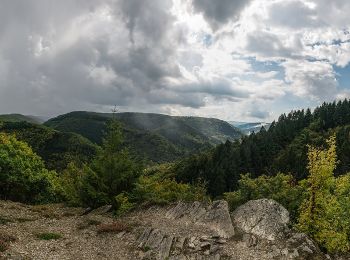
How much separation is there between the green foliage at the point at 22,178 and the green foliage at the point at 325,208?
3643cm

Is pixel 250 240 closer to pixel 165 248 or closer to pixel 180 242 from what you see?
pixel 180 242

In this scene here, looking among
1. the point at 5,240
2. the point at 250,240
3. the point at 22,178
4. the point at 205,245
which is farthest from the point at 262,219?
the point at 22,178

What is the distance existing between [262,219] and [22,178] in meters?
33.5

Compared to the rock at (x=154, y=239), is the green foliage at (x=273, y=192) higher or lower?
higher

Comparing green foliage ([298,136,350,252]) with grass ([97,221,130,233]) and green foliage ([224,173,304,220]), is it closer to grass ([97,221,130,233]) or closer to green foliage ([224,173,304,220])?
green foliage ([224,173,304,220])

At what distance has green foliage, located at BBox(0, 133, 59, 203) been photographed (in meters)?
45.7

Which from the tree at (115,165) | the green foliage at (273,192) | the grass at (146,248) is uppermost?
the tree at (115,165)

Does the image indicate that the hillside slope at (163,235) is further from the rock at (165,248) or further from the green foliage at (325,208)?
the green foliage at (325,208)

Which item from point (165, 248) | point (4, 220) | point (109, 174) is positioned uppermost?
point (109, 174)

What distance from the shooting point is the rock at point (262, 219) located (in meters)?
28.8

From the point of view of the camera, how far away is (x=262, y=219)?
30.2 m

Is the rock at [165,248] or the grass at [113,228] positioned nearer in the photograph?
the rock at [165,248]

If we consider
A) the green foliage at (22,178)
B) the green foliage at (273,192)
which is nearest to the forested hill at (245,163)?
the green foliage at (22,178)

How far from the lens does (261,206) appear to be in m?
31.8
